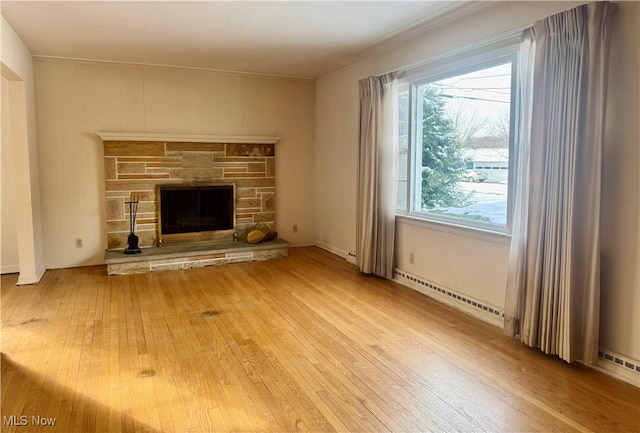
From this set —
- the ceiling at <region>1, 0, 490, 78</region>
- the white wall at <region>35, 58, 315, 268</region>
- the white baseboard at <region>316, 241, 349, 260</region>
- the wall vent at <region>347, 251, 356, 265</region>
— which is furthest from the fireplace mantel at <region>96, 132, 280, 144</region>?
the wall vent at <region>347, 251, 356, 265</region>

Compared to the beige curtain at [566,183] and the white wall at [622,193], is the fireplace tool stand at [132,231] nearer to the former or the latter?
the beige curtain at [566,183]

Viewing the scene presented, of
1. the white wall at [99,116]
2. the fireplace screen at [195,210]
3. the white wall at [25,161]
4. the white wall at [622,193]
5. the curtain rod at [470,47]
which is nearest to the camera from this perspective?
the white wall at [622,193]

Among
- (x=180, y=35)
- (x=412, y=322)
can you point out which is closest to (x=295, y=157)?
(x=180, y=35)

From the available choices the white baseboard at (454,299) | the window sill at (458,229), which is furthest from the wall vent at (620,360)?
the window sill at (458,229)

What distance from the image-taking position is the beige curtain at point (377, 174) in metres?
4.55

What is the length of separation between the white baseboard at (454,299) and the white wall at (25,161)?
12.5ft

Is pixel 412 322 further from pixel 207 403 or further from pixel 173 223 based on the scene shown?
pixel 173 223

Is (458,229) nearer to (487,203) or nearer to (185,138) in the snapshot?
(487,203)

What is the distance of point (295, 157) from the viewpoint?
6.39 meters

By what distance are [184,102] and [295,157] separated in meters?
1.69

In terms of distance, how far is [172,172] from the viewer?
5602 mm

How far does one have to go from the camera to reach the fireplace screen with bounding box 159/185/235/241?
18.4 feet

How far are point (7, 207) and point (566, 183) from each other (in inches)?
220

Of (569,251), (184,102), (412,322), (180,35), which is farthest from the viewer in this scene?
(184,102)
